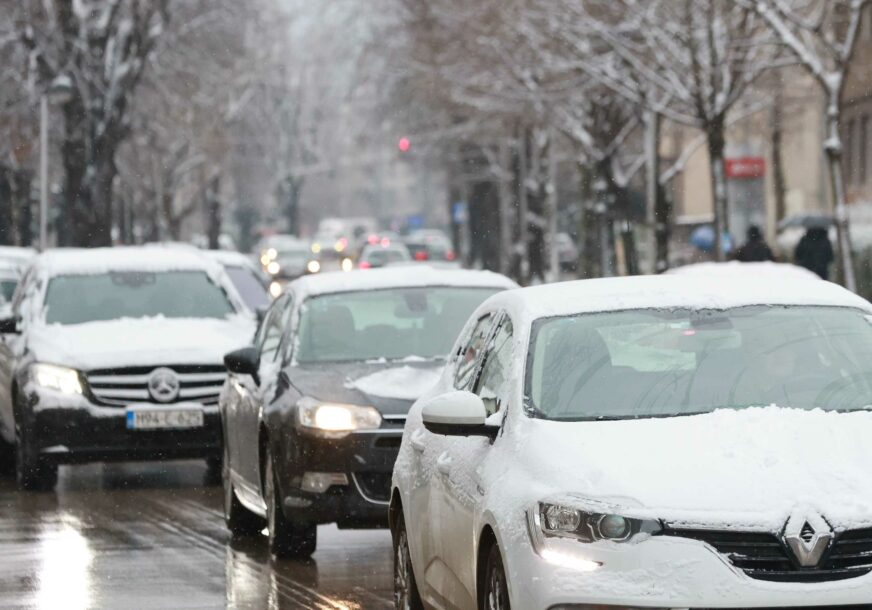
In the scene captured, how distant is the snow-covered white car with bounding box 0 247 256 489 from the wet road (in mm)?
326

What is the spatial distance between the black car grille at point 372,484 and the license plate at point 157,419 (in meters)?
4.52

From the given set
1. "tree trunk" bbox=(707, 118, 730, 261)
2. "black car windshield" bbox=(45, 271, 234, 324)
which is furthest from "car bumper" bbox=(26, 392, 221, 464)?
"tree trunk" bbox=(707, 118, 730, 261)

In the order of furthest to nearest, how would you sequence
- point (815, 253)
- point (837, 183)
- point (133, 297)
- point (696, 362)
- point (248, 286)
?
point (815, 253)
point (837, 183)
point (248, 286)
point (133, 297)
point (696, 362)

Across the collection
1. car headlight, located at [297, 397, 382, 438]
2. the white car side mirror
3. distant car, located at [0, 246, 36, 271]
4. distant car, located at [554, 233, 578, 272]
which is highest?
the white car side mirror

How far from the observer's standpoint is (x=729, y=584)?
6055 millimetres

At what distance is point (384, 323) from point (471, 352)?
15.0 feet

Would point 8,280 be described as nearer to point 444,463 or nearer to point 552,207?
point 444,463

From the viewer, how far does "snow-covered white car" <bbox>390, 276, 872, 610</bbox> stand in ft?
20.0

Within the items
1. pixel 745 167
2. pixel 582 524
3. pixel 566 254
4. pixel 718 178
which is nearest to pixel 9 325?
pixel 582 524

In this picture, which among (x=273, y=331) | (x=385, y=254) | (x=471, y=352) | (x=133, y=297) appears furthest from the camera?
(x=385, y=254)

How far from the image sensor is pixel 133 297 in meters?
17.0

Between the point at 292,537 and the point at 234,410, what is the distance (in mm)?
1826

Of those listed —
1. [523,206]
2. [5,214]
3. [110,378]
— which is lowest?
[5,214]

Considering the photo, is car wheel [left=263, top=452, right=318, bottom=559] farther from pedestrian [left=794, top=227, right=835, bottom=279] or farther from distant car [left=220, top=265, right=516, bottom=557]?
pedestrian [left=794, top=227, right=835, bottom=279]
